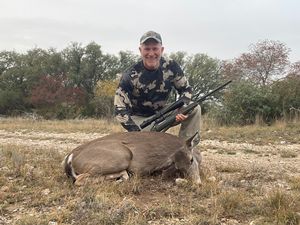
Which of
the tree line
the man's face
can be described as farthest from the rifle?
the tree line

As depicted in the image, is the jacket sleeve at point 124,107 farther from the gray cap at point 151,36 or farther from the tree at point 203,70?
the tree at point 203,70

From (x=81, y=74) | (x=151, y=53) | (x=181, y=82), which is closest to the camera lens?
(x=151, y=53)

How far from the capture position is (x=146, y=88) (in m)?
6.44

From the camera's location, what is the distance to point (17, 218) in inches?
146

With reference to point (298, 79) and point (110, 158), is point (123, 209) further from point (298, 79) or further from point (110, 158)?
point (298, 79)

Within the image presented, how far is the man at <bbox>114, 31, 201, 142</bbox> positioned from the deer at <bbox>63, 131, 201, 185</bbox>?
794mm

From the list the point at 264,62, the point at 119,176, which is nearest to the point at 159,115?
the point at 119,176

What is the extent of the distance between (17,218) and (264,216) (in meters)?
2.13

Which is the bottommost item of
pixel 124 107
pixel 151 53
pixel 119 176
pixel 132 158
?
pixel 119 176

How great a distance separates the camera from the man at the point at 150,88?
6.12 meters

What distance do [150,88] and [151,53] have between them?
57 cm

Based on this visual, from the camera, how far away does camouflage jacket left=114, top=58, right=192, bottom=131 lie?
6.33 m

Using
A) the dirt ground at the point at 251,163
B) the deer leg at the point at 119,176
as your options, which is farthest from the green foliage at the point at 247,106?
the deer leg at the point at 119,176

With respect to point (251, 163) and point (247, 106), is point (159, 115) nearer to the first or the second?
point (251, 163)
